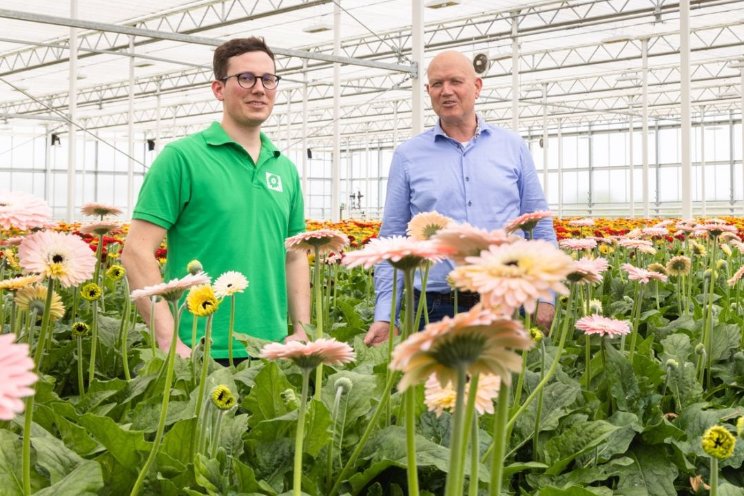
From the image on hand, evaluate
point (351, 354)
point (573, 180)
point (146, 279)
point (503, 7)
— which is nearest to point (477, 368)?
point (351, 354)

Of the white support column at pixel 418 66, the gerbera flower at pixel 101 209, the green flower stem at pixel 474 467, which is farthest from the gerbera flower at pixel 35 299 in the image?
the white support column at pixel 418 66

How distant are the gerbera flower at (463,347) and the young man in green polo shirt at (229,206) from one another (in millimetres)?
1487

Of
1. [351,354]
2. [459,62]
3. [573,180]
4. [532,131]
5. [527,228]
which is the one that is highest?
[532,131]

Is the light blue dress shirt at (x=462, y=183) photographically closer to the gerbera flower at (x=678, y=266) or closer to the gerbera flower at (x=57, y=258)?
the gerbera flower at (x=678, y=266)

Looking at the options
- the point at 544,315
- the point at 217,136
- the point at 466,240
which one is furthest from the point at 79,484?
the point at 544,315

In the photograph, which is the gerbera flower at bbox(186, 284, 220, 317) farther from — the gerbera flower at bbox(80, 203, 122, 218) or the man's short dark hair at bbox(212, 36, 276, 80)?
the gerbera flower at bbox(80, 203, 122, 218)

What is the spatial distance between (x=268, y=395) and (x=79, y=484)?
405 millimetres

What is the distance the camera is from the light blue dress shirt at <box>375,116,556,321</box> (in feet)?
8.81

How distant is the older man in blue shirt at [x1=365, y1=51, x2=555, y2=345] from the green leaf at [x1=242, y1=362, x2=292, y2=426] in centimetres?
120

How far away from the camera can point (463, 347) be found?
0.57 metres

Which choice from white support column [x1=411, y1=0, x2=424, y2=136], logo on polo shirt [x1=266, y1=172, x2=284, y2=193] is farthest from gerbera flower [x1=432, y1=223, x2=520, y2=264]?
white support column [x1=411, y1=0, x2=424, y2=136]

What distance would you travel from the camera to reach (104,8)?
15.0 m

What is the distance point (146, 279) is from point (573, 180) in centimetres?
3144

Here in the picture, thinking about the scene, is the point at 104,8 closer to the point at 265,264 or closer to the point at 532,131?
the point at 265,264
